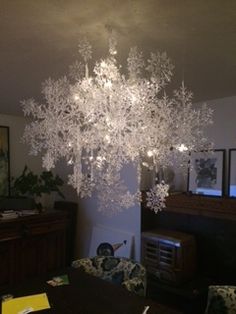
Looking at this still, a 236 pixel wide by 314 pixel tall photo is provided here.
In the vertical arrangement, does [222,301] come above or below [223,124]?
below

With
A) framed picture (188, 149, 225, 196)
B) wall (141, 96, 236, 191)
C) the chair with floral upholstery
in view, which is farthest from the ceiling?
the chair with floral upholstery

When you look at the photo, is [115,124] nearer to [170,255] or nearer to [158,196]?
[158,196]

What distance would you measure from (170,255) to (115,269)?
3.29 ft

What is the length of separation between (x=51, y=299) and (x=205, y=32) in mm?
1840

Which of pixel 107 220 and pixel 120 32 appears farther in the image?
pixel 107 220

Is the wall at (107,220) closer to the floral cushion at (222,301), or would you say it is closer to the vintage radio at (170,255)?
the vintage radio at (170,255)

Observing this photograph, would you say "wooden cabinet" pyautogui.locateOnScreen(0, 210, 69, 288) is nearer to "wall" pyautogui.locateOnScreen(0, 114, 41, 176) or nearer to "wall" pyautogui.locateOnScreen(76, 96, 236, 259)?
"wall" pyautogui.locateOnScreen(76, 96, 236, 259)

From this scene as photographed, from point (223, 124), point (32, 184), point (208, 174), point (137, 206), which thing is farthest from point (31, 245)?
point (223, 124)

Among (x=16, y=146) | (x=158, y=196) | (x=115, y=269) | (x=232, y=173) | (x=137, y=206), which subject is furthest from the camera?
(x=16, y=146)

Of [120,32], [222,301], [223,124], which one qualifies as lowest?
[222,301]

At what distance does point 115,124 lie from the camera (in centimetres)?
164

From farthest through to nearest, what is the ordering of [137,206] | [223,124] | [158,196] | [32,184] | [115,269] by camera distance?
1. [32,184]
2. [137,206]
3. [223,124]
4. [115,269]
5. [158,196]

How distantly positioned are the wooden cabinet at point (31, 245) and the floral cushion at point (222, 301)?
2.48m

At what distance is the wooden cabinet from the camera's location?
3330 millimetres
